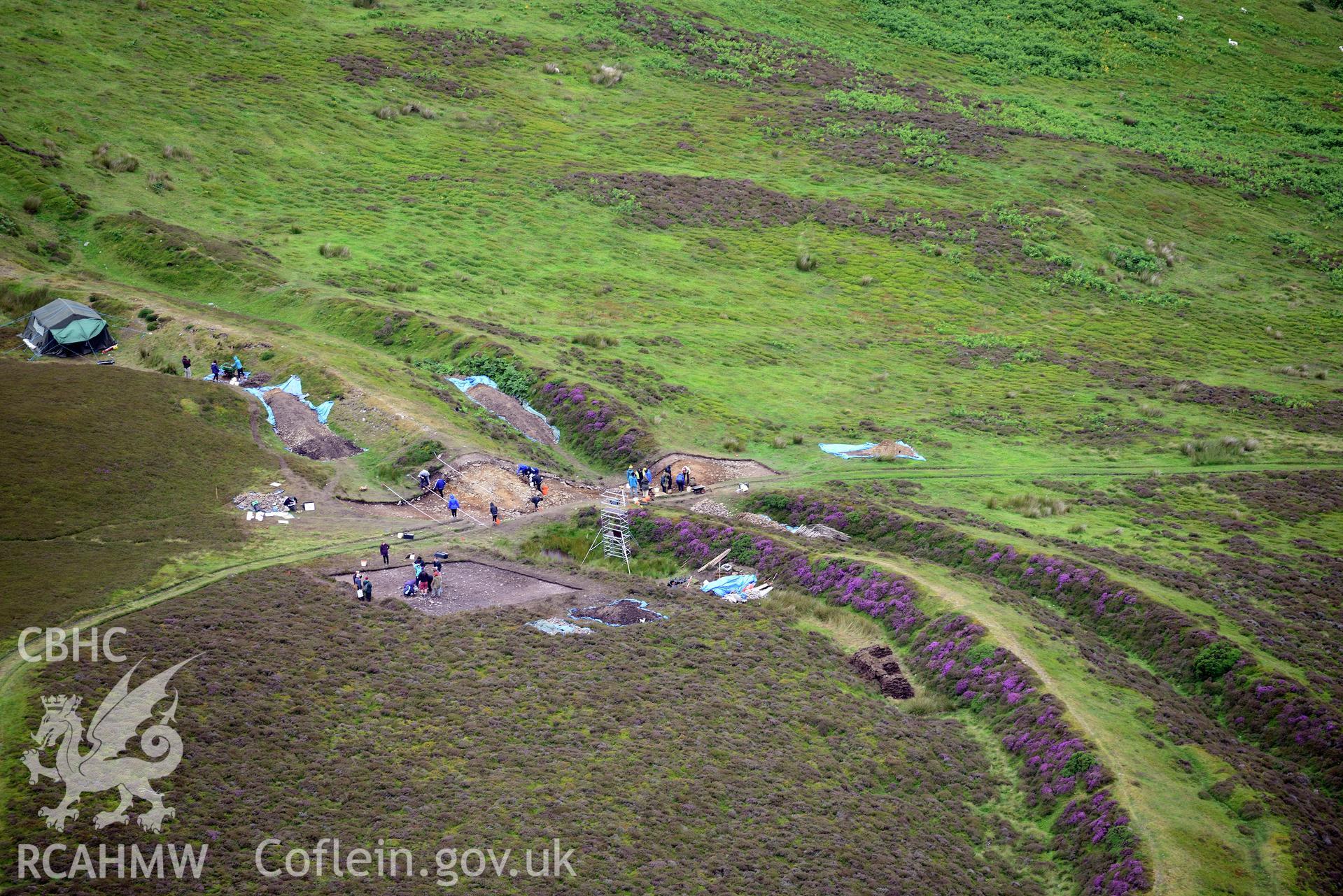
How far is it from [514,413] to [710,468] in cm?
1185

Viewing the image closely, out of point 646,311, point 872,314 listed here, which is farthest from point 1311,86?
point 646,311

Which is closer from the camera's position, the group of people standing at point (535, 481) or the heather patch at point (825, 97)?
the group of people standing at point (535, 481)

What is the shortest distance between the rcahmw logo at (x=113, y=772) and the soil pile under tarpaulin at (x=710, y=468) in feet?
100

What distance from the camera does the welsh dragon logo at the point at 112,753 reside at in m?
32.9

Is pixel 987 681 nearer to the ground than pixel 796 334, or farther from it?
farther from it

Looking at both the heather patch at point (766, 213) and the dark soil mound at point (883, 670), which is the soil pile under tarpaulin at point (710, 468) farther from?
the heather patch at point (766, 213)

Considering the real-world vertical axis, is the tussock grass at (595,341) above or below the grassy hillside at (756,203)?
below

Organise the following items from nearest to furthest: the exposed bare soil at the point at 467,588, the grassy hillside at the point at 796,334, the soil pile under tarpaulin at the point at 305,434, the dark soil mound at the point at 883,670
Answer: the grassy hillside at the point at 796,334, the dark soil mound at the point at 883,670, the exposed bare soil at the point at 467,588, the soil pile under tarpaulin at the point at 305,434

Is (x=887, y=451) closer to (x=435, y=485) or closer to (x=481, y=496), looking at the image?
(x=481, y=496)

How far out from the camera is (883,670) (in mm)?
47750

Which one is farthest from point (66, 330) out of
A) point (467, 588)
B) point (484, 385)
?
point (467, 588)

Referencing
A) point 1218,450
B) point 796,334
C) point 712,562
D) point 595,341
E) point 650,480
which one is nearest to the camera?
point 712,562

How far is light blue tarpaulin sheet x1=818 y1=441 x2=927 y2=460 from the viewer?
6881 centimetres

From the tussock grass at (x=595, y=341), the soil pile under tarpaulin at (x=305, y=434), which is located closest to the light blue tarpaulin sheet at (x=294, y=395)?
the soil pile under tarpaulin at (x=305, y=434)
